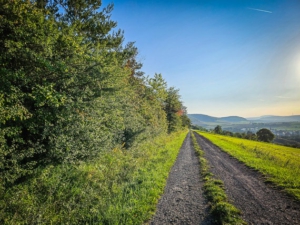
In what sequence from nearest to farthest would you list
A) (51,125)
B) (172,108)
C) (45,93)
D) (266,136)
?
1. (45,93)
2. (51,125)
3. (172,108)
4. (266,136)

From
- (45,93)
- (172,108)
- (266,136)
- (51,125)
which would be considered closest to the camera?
(45,93)

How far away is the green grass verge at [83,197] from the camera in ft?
16.4

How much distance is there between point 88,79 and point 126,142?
834 cm

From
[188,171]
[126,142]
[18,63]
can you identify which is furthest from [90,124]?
[188,171]

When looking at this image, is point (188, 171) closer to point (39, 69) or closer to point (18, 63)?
point (39, 69)

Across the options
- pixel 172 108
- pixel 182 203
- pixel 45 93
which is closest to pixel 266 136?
pixel 172 108

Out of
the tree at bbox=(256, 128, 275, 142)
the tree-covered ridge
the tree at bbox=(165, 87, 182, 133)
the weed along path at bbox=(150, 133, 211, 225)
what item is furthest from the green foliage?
the tree at bbox=(256, 128, 275, 142)

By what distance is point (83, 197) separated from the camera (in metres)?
6.29

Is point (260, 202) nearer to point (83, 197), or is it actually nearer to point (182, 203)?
point (182, 203)

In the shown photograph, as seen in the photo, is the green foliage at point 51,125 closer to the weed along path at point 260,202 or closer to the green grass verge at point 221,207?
the green grass verge at point 221,207

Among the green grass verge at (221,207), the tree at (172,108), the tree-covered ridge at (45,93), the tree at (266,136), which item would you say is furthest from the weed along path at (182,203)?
the tree at (266,136)

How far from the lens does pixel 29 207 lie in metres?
5.12

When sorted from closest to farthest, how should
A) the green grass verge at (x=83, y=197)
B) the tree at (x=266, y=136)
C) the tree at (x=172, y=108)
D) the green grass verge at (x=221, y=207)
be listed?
the green grass verge at (x=83, y=197)
the green grass verge at (x=221, y=207)
the tree at (x=172, y=108)
the tree at (x=266, y=136)

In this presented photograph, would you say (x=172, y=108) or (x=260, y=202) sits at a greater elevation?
(x=172, y=108)
